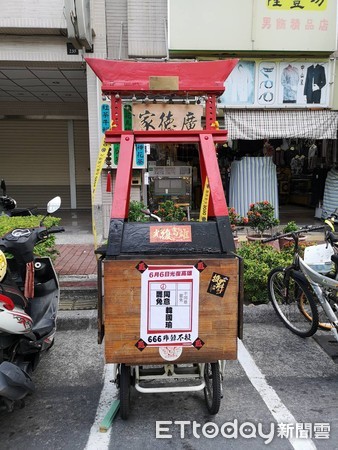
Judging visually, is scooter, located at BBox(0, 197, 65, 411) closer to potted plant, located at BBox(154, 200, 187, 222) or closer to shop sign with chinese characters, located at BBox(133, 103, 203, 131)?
shop sign with chinese characters, located at BBox(133, 103, 203, 131)

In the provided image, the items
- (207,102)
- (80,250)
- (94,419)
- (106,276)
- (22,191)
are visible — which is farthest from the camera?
(22,191)

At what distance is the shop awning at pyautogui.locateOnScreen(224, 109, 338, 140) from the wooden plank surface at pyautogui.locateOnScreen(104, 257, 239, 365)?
6182mm

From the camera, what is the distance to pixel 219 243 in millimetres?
2746

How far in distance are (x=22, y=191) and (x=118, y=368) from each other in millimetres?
11595

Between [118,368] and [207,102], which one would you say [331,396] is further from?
[207,102]

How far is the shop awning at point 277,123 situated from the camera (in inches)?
325

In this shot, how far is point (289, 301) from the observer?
188 inches

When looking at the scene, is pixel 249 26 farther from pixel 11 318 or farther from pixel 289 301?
pixel 11 318

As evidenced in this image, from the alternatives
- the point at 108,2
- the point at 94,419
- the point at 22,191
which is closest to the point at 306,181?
the point at 108,2

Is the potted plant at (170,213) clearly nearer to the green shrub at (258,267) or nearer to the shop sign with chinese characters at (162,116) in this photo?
the green shrub at (258,267)

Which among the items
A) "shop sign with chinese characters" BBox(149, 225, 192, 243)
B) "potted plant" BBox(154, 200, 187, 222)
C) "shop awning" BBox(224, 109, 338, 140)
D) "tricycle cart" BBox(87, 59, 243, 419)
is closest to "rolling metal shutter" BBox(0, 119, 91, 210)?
"shop awning" BBox(224, 109, 338, 140)

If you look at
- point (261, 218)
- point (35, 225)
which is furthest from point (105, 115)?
point (261, 218)

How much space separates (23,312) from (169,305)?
127 cm

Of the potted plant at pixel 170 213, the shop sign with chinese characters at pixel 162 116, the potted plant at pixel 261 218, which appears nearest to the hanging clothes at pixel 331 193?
the potted plant at pixel 261 218
